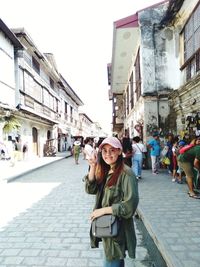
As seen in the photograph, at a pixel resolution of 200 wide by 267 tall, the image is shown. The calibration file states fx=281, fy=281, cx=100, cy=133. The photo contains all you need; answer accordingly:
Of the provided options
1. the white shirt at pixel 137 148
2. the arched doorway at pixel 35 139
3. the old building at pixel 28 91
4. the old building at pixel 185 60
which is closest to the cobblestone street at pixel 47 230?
the white shirt at pixel 137 148

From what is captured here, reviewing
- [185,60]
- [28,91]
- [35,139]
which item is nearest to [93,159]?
[185,60]

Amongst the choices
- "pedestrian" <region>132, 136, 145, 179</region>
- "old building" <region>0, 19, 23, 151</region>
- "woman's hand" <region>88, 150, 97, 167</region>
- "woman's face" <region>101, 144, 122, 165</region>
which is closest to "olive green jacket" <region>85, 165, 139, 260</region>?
"woman's face" <region>101, 144, 122, 165</region>

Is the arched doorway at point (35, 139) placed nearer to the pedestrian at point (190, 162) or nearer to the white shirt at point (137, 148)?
the white shirt at point (137, 148)

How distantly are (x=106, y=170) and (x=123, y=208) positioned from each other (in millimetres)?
446

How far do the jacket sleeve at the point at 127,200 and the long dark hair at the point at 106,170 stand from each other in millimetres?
83

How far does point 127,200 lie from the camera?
225 cm

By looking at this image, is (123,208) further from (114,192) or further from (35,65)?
(35,65)

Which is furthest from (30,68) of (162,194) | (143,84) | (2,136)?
(162,194)

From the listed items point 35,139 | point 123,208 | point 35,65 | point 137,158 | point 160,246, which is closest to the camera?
point 123,208

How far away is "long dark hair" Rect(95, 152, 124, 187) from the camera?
7.84 ft

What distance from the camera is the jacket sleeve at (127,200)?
7.32 ft

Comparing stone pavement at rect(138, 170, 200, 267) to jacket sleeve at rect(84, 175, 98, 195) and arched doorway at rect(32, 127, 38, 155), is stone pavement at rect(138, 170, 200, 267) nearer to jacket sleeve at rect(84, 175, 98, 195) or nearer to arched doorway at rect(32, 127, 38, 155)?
jacket sleeve at rect(84, 175, 98, 195)

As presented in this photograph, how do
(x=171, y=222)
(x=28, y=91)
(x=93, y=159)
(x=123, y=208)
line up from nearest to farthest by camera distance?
(x=123, y=208)
(x=93, y=159)
(x=171, y=222)
(x=28, y=91)

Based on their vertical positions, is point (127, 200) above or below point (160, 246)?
above
